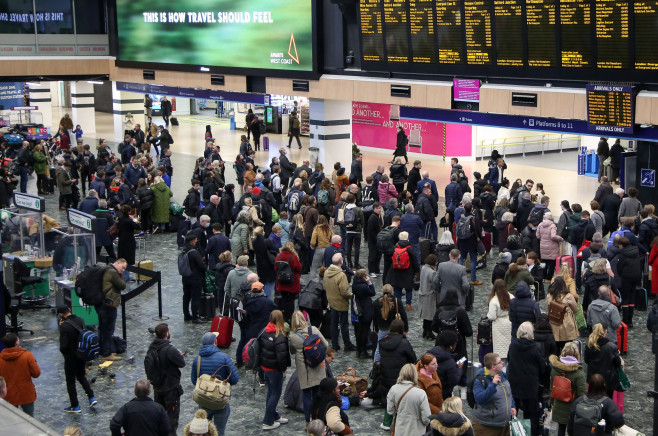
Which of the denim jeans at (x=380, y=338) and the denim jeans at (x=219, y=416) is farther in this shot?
the denim jeans at (x=380, y=338)

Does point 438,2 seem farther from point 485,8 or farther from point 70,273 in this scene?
point 70,273

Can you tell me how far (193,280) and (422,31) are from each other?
8663 millimetres

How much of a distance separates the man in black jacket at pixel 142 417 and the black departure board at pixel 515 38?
11114 millimetres

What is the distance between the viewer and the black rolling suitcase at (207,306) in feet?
48.2

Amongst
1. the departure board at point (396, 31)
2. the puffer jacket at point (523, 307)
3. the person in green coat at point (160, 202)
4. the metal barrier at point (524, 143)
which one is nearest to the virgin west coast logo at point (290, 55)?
the departure board at point (396, 31)

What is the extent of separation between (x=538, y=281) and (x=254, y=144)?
80.2 feet

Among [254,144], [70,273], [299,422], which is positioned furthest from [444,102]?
[254,144]

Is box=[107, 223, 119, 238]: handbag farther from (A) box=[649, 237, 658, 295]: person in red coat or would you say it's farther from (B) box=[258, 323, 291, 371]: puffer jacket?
(A) box=[649, 237, 658, 295]: person in red coat

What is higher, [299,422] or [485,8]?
[485,8]

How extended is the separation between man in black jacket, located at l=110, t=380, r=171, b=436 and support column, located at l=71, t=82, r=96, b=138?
31647mm

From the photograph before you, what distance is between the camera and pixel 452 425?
7992 millimetres

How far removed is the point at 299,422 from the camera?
35.9ft

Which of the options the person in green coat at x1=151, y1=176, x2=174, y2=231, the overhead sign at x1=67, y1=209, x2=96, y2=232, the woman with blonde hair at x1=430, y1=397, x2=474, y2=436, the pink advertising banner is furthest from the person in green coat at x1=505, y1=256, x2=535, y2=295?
the pink advertising banner

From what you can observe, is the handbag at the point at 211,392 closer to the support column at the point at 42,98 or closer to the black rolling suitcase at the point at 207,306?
the black rolling suitcase at the point at 207,306
